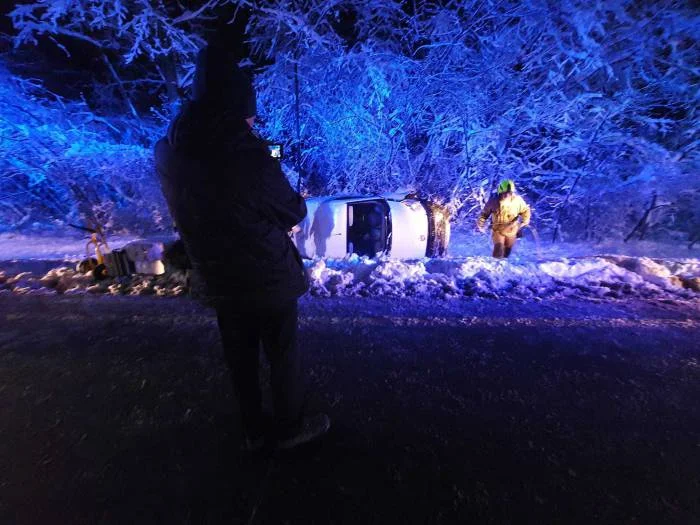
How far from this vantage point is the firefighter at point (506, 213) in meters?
6.63

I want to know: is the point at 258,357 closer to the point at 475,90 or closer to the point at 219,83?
the point at 219,83

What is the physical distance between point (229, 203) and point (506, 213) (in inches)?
228

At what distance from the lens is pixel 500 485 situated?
2133 mm

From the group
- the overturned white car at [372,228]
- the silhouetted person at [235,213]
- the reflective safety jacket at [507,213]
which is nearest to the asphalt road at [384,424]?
the silhouetted person at [235,213]

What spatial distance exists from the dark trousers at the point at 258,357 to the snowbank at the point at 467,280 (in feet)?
8.99

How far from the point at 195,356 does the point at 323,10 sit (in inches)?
377

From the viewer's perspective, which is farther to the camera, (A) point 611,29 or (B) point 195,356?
(A) point 611,29

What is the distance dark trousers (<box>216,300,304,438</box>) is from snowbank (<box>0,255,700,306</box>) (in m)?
2.74

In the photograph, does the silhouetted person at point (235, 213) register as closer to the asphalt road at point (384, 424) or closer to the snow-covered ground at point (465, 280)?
the asphalt road at point (384, 424)

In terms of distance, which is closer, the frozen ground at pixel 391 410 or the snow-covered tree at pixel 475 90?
the frozen ground at pixel 391 410

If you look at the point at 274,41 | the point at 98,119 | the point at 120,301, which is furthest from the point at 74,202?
the point at 120,301

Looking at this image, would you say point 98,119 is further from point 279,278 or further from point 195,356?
point 279,278

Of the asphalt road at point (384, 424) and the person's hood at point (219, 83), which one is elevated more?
the person's hood at point (219, 83)

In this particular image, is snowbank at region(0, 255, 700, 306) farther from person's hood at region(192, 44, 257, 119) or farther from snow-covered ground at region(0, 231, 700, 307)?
person's hood at region(192, 44, 257, 119)
